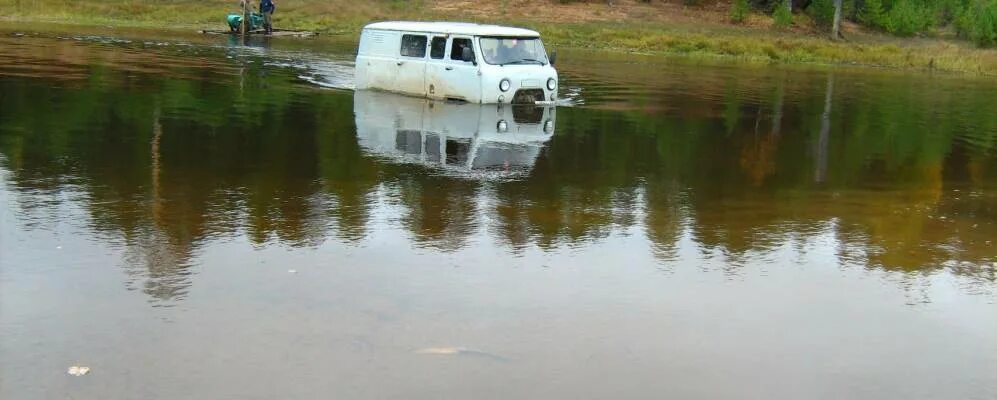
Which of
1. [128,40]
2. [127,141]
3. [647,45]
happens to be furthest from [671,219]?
[647,45]

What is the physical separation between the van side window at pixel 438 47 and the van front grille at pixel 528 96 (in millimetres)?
1618

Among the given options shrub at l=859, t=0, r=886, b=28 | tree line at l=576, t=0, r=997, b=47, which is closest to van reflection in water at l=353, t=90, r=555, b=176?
tree line at l=576, t=0, r=997, b=47

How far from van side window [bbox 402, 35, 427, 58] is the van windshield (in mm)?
1542

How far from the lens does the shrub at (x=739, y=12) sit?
63469 mm

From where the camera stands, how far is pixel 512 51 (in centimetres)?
2078

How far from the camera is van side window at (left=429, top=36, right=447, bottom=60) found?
68.9ft

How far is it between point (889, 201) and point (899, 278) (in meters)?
3.79

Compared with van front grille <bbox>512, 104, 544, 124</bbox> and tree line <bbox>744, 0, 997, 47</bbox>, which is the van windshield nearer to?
van front grille <bbox>512, 104, 544, 124</bbox>

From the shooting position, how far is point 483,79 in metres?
20.4

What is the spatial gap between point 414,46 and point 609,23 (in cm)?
3791

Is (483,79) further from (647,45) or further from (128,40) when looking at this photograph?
(647,45)

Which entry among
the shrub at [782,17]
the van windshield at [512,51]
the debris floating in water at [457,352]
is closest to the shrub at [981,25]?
the shrub at [782,17]

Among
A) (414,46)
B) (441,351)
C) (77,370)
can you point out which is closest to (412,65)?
(414,46)

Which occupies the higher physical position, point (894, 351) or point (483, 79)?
point (483, 79)
